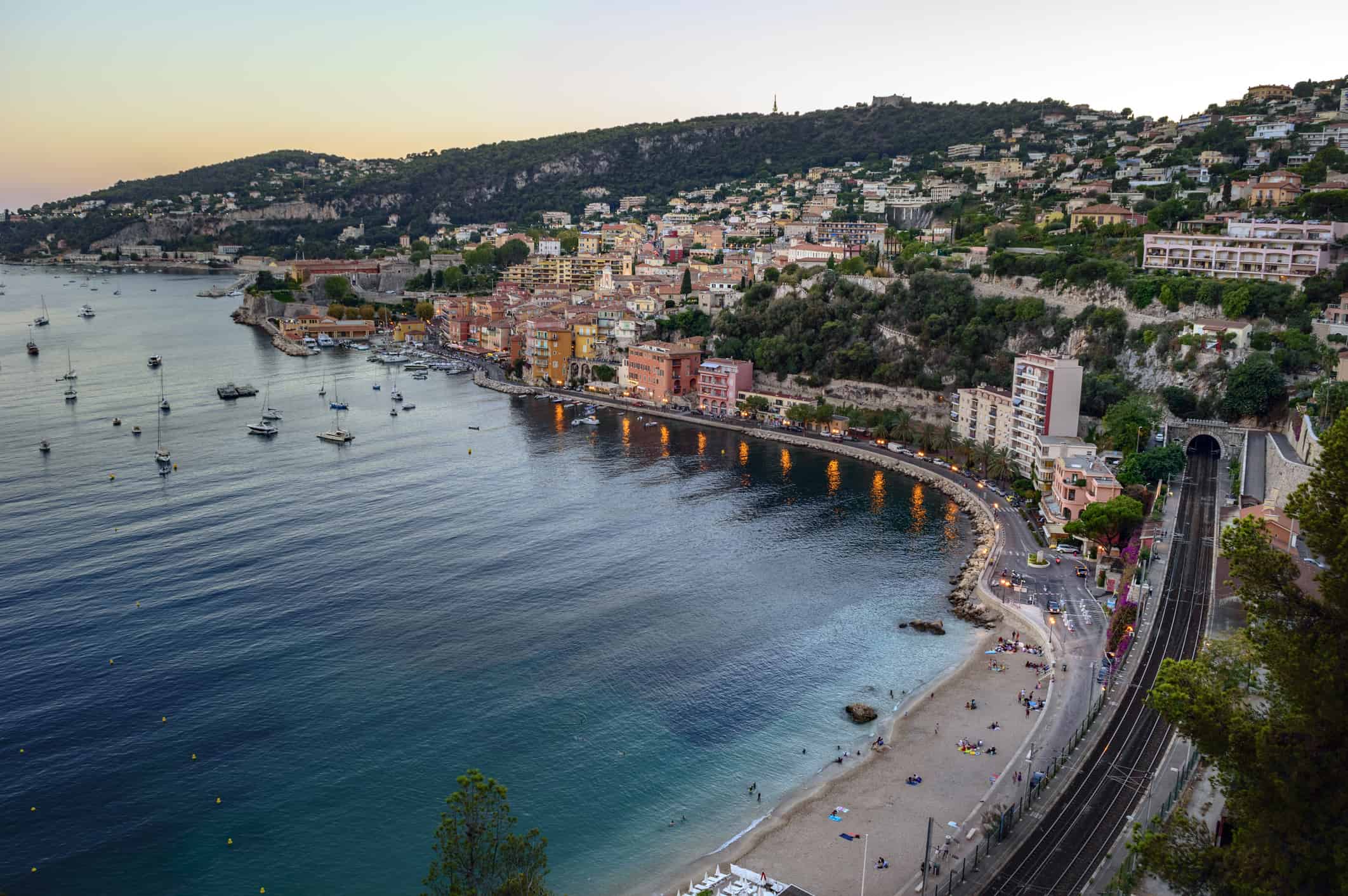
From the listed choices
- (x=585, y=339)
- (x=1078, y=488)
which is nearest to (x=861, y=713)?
(x=1078, y=488)

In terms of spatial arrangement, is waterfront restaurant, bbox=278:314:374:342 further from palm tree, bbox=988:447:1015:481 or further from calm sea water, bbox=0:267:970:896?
palm tree, bbox=988:447:1015:481

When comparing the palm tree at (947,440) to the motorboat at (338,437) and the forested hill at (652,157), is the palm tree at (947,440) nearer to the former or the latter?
the motorboat at (338,437)

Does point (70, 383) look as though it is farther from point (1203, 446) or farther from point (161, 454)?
point (1203, 446)

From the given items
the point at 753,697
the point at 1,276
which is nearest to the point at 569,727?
the point at 753,697

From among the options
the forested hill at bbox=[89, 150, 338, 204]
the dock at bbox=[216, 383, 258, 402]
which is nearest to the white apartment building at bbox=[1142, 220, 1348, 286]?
the dock at bbox=[216, 383, 258, 402]

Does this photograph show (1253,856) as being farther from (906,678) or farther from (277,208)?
(277,208)

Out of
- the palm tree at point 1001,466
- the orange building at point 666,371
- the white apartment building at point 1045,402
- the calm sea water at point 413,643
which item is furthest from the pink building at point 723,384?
the white apartment building at point 1045,402
